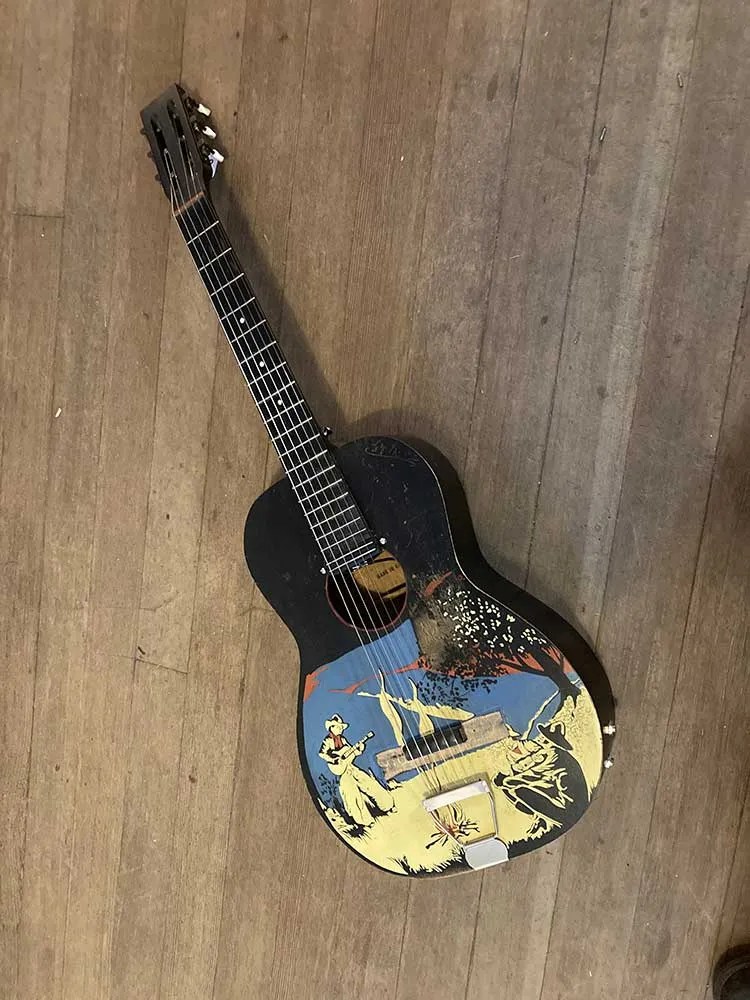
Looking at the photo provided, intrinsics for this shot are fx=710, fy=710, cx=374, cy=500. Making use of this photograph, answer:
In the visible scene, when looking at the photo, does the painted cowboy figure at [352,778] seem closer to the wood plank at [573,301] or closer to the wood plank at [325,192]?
the wood plank at [573,301]

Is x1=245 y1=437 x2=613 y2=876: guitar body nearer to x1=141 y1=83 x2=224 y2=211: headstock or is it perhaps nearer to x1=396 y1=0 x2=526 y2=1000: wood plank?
x1=396 y1=0 x2=526 y2=1000: wood plank

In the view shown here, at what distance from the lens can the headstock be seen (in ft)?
3.76

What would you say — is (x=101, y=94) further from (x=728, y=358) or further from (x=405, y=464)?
(x=728, y=358)

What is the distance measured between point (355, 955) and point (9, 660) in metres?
0.86

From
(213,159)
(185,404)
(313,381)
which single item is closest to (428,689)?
(313,381)

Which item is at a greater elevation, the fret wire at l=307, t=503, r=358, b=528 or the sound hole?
the fret wire at l=307, t=503, r=358, b=528

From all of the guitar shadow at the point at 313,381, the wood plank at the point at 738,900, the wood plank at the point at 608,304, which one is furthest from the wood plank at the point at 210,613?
the wood plank at the point at 738,900

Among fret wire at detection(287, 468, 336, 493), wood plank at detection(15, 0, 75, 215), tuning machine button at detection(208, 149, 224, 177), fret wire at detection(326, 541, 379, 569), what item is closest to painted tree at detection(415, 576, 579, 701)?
fret wire at detection(326, 541, 379, 569)

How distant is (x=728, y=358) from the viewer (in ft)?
3.55

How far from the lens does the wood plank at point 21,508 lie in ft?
4.33

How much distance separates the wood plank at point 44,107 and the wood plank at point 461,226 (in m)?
0.65

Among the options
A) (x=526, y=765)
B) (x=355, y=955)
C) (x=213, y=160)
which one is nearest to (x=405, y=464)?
(x=526, y=765)

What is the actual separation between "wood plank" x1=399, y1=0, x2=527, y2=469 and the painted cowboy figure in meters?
0.48

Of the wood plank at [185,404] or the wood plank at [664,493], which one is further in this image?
the wood plank at [185,404]
